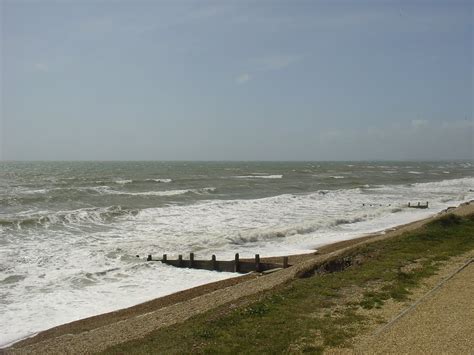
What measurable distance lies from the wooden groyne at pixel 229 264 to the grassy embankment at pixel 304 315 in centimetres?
434

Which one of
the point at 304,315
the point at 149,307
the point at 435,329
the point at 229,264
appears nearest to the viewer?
the point at 435,329

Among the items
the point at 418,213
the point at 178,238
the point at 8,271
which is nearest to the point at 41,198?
the point at 178,238

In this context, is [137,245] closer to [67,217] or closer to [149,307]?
[149,307]

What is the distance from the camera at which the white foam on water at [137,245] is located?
15.0 meters

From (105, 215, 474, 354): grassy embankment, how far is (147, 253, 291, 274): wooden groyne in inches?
171

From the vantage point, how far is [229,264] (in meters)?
18.8

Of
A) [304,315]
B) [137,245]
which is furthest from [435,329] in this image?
[137,245]

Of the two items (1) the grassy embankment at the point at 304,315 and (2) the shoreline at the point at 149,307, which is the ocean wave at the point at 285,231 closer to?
(2) the shoreline at the point at 149,307

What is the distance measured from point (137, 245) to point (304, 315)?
15.8 meters

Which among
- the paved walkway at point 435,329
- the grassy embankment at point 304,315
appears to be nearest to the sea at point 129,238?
the grassy embankment at point 304,315

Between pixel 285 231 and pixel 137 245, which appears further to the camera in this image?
pixel 285 231

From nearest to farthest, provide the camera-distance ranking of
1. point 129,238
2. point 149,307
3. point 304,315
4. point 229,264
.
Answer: point 304,315 < point 149,307 < point 229,264 < point 129,238

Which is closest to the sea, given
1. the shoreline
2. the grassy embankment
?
the shoreline

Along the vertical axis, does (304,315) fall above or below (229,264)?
above
